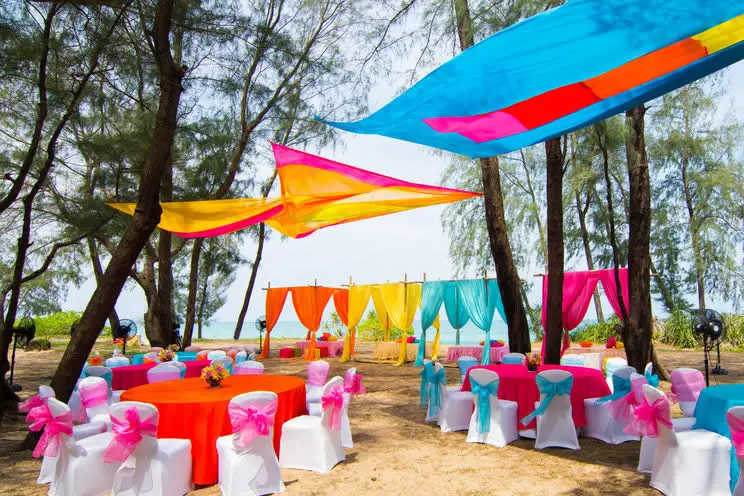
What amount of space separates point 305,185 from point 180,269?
1818cm

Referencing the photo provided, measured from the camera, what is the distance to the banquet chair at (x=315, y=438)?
159 inches

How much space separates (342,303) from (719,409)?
11.4 meters

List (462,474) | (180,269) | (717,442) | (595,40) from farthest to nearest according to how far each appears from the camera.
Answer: (180,269) < (462,474) < (717,442) < (595,40)

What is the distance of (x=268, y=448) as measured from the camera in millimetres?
3535

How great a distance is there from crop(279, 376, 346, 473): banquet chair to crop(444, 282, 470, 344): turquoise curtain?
24.5ft

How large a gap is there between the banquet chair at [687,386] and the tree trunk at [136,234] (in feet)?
15.7

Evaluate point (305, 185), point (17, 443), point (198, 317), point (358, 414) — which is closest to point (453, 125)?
point (305, 185)

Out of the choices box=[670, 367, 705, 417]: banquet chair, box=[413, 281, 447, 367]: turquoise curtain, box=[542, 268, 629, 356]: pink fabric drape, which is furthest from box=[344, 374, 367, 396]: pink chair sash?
box=[413, 281, 447, 367]: turquoise curtain

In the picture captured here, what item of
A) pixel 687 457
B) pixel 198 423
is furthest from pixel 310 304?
pixel 687 457

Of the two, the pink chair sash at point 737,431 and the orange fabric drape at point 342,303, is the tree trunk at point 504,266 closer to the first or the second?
the pink chair sash at point 737,431

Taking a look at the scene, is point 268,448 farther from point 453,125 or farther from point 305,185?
point 305,185

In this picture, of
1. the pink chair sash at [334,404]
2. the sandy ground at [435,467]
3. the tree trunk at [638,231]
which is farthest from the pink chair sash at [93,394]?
the tree trunk at [638,231]

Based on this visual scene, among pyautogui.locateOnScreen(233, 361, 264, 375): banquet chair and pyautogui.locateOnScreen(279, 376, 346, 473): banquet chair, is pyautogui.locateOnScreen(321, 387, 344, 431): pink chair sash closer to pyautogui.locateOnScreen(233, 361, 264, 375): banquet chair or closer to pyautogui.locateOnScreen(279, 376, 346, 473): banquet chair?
pyautogui.locateOnScreen(279, 376, 346, 473): banquet chair

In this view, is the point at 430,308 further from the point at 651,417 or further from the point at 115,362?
the point at 651,417
